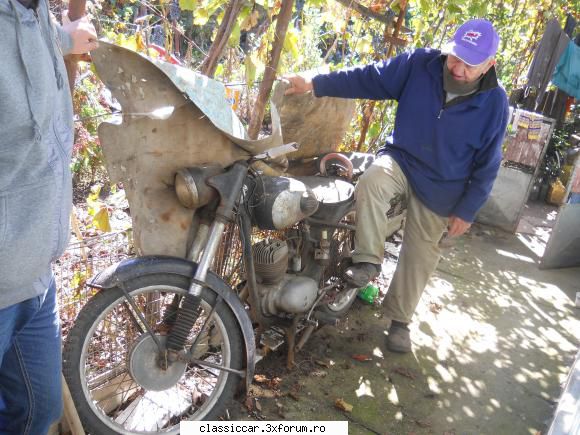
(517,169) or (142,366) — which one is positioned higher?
(517,169)

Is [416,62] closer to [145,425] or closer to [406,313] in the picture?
[406,313]

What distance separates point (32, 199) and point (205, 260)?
1.05m

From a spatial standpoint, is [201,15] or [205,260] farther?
[201,15]

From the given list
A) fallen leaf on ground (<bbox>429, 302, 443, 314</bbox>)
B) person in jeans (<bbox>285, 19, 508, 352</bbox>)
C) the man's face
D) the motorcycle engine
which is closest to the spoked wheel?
person in jeans (<bbox>285, 19, 508, 352</bbox>)

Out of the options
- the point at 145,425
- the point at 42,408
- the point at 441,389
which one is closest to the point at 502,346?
the point at 441,389

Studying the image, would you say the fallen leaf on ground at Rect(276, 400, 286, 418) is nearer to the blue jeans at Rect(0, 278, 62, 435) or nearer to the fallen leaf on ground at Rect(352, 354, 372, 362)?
the fallen leaf on ground at Rect(352, 354, 372, 362)

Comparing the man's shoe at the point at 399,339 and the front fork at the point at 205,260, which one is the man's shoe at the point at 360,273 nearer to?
the man's shoe at the point at 399,339

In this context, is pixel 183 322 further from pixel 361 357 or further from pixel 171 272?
pixel 361 357

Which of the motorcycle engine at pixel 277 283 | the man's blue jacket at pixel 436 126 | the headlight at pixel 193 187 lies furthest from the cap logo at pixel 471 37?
the headlight at pixel 193 187

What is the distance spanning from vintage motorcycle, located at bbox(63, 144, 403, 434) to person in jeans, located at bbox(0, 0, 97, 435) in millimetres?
484

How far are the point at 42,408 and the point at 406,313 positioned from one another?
2608 mm

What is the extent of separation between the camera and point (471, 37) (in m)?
2.99

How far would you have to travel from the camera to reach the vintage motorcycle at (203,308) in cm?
231

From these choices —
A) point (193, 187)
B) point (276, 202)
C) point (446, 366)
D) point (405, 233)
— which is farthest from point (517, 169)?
point (193, 187)
